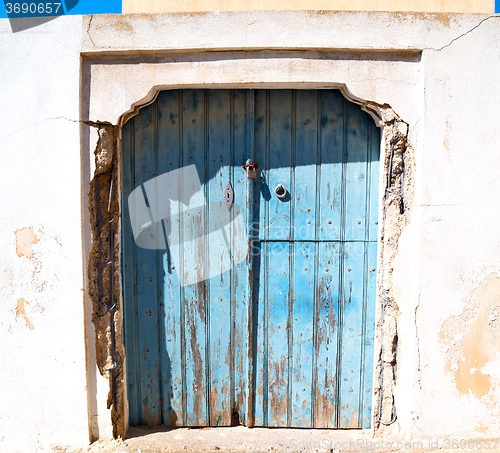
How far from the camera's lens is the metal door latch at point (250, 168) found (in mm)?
2326

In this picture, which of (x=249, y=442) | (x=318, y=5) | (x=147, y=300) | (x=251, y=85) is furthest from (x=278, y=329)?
(x=318, y=5)

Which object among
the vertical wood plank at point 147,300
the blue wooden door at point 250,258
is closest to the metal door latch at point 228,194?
the blue wooden door at point 250,258

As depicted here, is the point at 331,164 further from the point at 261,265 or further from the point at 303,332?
the point at 303,332

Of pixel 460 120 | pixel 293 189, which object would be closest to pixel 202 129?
pixel 293 189

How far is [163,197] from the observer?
2.40 m

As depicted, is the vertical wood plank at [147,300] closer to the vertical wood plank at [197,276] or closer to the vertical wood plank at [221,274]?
the vertical wood plank at [197,276]

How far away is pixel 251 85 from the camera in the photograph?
2234 mm

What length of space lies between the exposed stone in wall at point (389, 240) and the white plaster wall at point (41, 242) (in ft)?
6.23

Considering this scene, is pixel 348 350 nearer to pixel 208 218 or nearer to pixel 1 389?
pixel 208 218

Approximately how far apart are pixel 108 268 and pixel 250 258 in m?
0.94

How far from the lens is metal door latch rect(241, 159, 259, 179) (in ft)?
7.63

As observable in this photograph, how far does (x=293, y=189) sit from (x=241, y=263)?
0.61 metres

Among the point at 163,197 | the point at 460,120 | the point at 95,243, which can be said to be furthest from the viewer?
the point at 163,197

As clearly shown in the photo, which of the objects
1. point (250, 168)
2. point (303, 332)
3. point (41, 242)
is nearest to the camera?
point (41, 242)
